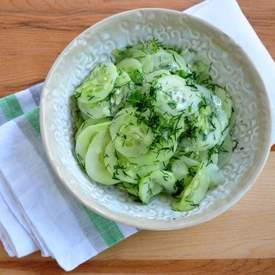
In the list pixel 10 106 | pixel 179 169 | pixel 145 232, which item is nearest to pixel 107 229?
pixel 145 232

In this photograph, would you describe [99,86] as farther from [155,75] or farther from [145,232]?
[145,232]

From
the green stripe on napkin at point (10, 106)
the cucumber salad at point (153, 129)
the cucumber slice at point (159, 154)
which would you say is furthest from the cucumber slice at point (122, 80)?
the green stripe on napkin at point (10, 106)

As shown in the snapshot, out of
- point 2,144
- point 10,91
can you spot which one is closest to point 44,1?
point 10,91

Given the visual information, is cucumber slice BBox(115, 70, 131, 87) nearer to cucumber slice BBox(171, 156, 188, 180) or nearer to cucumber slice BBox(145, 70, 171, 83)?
cucumber slice BBox(145, 70, 171, 83)

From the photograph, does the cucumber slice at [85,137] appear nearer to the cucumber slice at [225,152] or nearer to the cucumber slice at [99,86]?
the cucumber slice at [99,86]

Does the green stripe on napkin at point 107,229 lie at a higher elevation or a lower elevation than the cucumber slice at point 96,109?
lower

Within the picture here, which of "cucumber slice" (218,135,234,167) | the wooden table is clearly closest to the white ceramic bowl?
"cucumber slice" (218,135,234,167)
